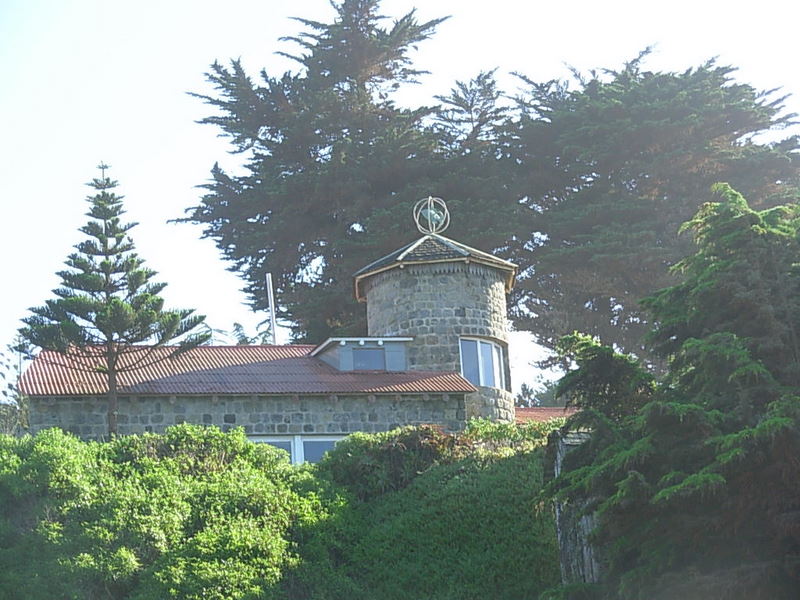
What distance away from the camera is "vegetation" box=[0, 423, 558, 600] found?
1775cm

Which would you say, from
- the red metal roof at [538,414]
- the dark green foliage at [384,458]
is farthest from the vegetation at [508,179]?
the dark green foliage at [384,458]

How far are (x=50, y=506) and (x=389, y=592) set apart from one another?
16.5 feet

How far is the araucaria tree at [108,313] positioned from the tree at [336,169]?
10824 millimetres

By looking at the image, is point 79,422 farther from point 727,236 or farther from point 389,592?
point 727,236

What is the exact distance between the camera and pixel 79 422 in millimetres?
24797

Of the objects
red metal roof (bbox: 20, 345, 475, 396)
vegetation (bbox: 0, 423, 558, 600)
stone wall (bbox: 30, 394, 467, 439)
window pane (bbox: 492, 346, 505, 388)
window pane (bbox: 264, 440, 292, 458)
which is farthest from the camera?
window pane (bbox: 492, 346, 505, 388)

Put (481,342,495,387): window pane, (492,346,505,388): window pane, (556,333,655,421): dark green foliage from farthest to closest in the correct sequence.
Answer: (492,346,505,388): window pane → (481,342,495,387): window pane → (556,333,655,421): dark green foliage

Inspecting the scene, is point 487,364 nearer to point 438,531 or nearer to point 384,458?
point 384,458

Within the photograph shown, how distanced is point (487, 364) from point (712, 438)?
47.7 ft

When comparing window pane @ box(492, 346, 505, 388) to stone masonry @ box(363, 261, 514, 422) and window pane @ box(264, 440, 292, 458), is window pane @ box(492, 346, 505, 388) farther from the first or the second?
window pane @ box(264, 440, 292, 458)

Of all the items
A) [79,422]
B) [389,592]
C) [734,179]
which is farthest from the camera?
[734,179]

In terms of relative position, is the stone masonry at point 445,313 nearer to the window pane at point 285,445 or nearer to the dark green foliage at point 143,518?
the window pane at point 285,445

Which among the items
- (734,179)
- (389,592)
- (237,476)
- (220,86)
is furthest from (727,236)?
(220,86)

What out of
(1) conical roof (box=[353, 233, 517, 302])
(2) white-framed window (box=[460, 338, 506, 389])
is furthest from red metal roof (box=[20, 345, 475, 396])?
(1) conical roof (box=[353, 233, 517, 302])
